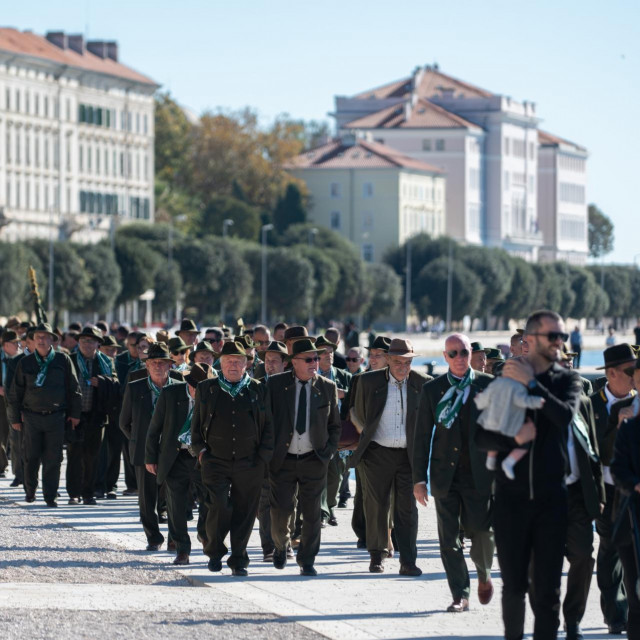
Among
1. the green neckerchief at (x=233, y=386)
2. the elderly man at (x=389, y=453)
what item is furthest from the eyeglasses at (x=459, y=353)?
the green neckerchief at (x=233, y=386)

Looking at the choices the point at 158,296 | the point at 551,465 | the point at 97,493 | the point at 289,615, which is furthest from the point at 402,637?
the point at 158,296

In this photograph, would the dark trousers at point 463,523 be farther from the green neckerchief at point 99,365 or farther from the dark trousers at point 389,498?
the green neckerchief at point 99,365

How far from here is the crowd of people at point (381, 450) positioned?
10.4 m

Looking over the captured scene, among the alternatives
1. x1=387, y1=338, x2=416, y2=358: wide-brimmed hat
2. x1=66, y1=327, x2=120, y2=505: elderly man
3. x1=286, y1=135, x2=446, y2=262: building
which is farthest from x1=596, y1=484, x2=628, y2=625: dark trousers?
x1=286, y1=135, x2=446, y2=262: building

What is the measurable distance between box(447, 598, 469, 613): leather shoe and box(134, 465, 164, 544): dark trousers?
396 centimetres

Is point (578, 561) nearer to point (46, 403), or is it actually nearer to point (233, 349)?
point (233, 349)

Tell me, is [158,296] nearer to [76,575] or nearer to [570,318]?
[570,318]

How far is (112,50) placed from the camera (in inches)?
5017

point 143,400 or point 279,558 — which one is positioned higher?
point 143,400

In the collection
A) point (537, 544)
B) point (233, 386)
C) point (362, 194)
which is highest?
point (362, 194)

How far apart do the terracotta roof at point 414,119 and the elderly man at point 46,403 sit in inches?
5997

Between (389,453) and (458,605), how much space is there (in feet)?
6.74

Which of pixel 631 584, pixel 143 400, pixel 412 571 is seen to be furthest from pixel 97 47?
pixel 631 584

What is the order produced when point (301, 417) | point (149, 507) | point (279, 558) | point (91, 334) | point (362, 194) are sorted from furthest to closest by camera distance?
point (362, 194) < point (91, 334) < point (149, 507) < point (279, 558) < point (301, 417)
